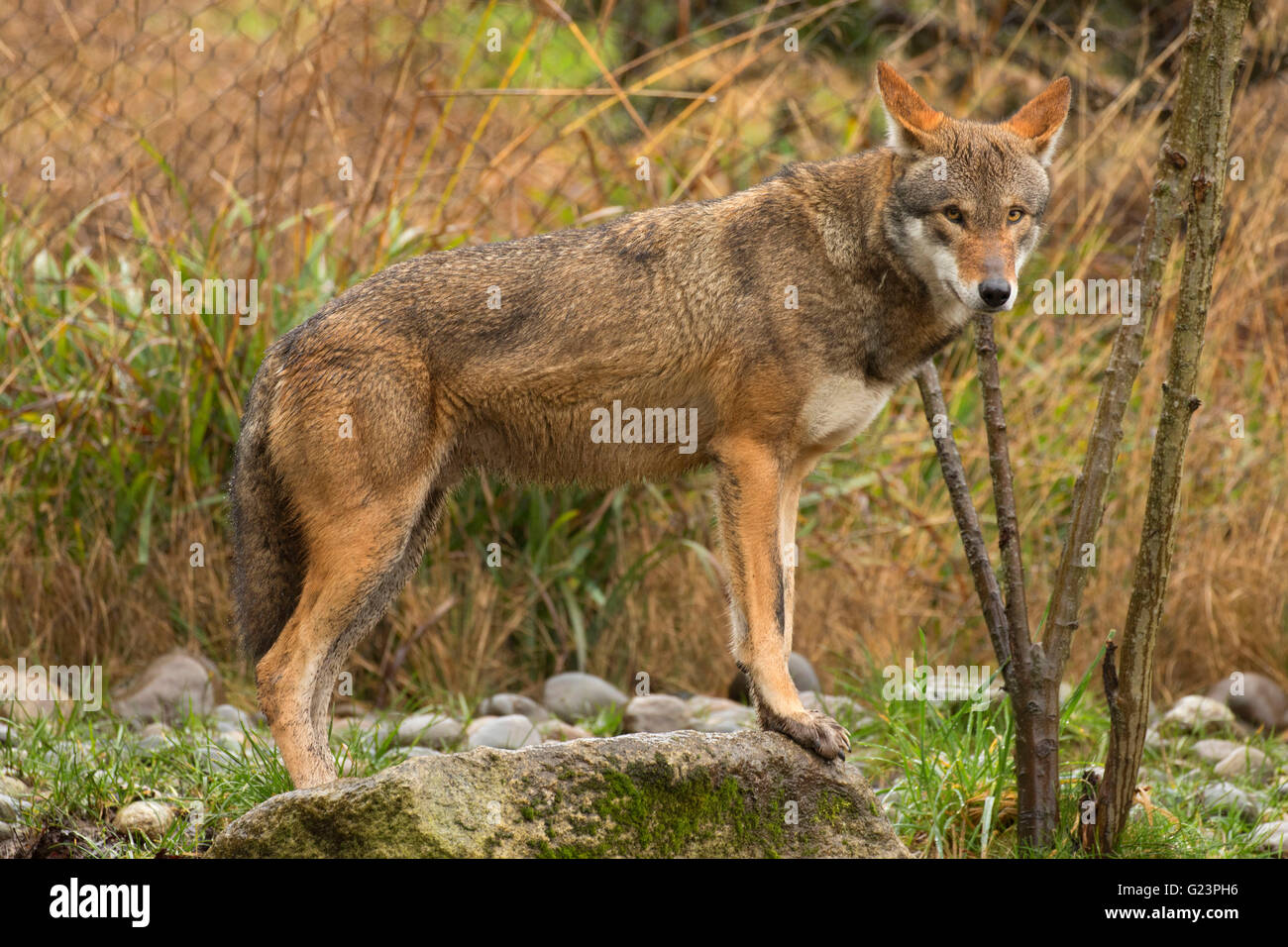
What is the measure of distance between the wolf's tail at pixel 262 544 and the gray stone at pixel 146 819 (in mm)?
626

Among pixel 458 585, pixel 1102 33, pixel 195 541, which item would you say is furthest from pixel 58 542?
pixel 1102 33

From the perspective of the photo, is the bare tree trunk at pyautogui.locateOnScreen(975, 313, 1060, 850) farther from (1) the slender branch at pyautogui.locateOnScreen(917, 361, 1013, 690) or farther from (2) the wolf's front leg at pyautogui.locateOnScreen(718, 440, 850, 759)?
(2) the wolf's front leg at pyautogui.locateOnScreen(718, 440, 850, 759)

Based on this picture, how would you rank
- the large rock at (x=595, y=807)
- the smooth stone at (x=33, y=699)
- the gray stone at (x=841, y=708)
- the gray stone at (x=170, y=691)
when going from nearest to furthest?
the large rock at (x=595, y=807), the smooth stone at (x=33, y=699), the gray stone at (x=170, y=691), the gray stone at (x=841, y=708)

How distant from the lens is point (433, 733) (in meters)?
5.79

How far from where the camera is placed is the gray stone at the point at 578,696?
6.56 m

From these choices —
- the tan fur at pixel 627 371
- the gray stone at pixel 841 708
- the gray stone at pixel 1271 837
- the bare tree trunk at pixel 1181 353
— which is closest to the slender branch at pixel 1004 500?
the tan fur at pixel 627 371

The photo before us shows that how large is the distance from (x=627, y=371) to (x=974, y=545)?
1359 mm

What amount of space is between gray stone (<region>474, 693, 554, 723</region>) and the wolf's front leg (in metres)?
2.25

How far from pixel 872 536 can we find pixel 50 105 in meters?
5.40

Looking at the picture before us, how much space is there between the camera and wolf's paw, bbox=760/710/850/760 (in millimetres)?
4180

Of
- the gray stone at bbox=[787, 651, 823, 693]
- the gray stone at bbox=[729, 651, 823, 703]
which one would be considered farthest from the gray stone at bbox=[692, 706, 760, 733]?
the gray stone at bbox=[787, 651, 823, 693]

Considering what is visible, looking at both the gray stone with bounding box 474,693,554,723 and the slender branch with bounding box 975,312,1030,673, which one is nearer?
the slender branch with bounding box 975,312,1030,673

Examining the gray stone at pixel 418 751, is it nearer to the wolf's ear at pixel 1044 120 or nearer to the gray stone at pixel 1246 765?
the wolf's ear at pixel 1044 120
